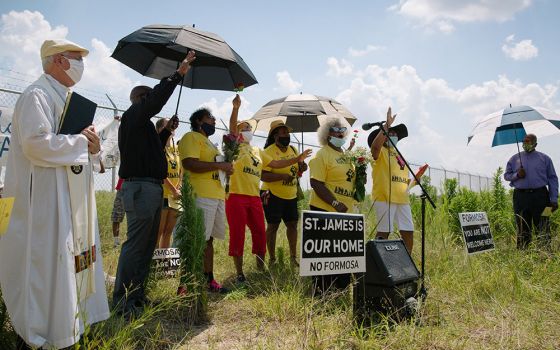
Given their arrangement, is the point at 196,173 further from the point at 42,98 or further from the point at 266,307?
the point at 42,98

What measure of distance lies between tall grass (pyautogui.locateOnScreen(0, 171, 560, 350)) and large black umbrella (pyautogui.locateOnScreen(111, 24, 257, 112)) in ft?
7.02

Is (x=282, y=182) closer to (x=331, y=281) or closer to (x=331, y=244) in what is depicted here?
(x=331, y=281)

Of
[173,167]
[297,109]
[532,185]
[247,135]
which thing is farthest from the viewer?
[532,185]

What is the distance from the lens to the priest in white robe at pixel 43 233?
248 centimetres

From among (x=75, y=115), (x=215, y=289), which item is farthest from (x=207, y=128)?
(x=75, y=115)

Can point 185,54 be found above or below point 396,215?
above

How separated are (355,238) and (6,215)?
7.88ft

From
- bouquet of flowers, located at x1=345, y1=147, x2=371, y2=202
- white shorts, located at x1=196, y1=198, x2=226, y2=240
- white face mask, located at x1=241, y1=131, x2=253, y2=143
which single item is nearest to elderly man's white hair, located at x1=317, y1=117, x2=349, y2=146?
bouquet of flowers, located at x1=345, y1=147, x2=371, y2=202

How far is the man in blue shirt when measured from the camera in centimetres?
695

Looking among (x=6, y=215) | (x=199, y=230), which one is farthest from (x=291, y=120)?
(x=6, y=215)

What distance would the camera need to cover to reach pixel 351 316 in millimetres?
3729

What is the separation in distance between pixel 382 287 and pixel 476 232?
250cm

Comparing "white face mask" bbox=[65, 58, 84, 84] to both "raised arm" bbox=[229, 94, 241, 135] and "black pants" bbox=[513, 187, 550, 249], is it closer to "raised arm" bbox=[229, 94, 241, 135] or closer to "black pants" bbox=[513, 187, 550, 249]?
"raised arm" bbox=[229, 94, 241, 135]

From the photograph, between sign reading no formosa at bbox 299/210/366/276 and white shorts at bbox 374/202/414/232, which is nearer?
sign reading no formosa at bbox 299/210/366/276
